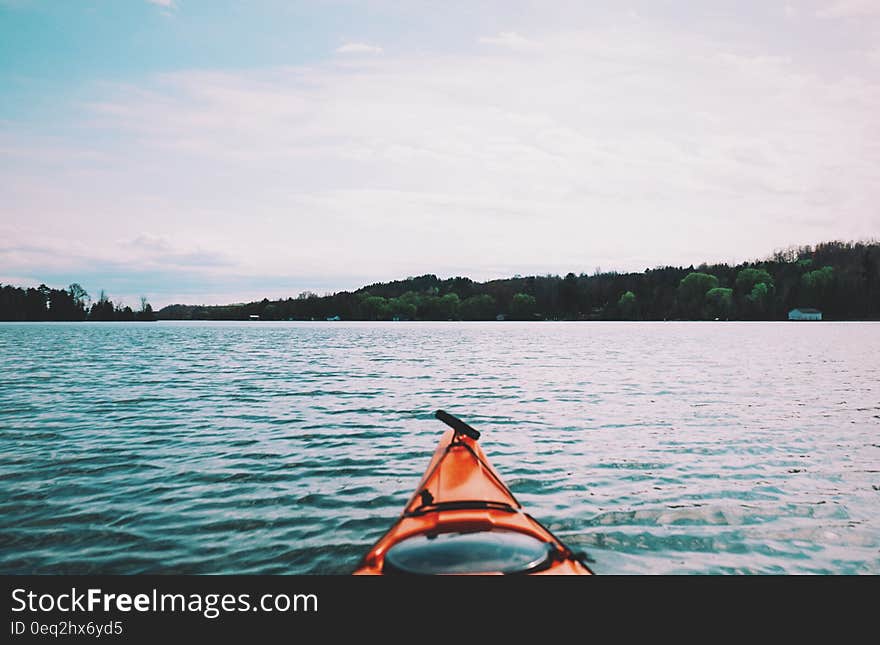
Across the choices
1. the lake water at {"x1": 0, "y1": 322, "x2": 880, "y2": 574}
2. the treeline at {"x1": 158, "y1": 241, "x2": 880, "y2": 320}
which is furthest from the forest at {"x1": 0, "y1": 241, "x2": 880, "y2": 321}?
the lake water at {"x1": 0, "y1": 322, "x2": 880, "y2": 574}

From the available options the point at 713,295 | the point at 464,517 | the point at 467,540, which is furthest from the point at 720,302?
the point at 467,540

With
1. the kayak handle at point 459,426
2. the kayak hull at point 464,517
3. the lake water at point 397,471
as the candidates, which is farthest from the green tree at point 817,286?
the kayak hull at point 464,517

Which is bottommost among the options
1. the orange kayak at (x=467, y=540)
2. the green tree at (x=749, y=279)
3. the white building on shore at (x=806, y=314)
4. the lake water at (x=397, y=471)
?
the lake water at (x=397, y=471)

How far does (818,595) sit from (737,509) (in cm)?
279

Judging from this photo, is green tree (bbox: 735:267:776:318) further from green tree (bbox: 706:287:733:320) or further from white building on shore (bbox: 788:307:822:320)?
white building on shore (bbox: 788:307:822:320)

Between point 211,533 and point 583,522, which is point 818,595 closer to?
point 583,522

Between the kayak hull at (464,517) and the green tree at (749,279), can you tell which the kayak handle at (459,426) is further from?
the green tree at (749,279)

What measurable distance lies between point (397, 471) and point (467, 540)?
6.49 m

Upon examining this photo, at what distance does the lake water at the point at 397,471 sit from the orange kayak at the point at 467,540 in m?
1.85

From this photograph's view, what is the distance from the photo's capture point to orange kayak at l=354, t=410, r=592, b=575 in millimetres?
5191

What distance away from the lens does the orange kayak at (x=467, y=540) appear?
5191 mm

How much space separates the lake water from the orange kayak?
6.07 feet

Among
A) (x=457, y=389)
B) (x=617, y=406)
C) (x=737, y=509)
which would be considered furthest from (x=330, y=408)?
(x=737, y=509)

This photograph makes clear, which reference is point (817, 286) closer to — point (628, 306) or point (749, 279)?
point (749, 279)
